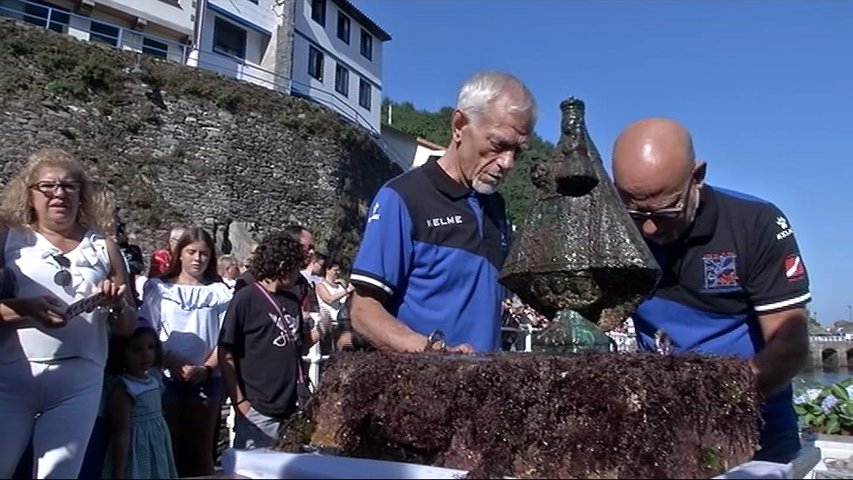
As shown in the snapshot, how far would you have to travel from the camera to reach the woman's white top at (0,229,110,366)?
3447 millimetres

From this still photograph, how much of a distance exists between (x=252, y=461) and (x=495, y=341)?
1.55 m

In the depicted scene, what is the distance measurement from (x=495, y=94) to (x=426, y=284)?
791 millimetres

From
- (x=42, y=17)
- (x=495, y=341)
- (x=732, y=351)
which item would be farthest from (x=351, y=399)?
(x=42, y=17)

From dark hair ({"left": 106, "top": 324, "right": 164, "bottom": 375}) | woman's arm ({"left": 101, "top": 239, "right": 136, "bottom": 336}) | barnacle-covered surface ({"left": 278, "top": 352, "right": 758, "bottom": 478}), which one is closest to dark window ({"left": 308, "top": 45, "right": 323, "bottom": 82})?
dark hair ({"left": 106, "top": 324, "right": 164, "bottom": 375})

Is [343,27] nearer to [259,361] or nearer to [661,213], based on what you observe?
[259,361]

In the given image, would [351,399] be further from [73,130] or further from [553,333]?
[73,130]

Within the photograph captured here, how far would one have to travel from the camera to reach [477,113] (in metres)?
2.93

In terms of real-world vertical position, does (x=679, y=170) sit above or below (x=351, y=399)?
above

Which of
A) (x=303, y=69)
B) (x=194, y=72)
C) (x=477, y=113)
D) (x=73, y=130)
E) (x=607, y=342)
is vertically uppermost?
(x=303, y=69)

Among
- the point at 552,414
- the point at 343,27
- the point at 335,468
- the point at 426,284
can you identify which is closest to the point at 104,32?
the point at 343,27

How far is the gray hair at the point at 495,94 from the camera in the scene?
2861mm

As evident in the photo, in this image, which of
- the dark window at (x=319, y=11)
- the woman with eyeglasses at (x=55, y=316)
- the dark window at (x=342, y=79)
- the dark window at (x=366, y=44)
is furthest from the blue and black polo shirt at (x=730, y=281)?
the dark window at (x=366, y=44)

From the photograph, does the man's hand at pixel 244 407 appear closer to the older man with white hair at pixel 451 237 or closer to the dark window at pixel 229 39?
the older man with white hair at pixel 451 237

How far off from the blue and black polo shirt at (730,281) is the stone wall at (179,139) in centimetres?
1910
